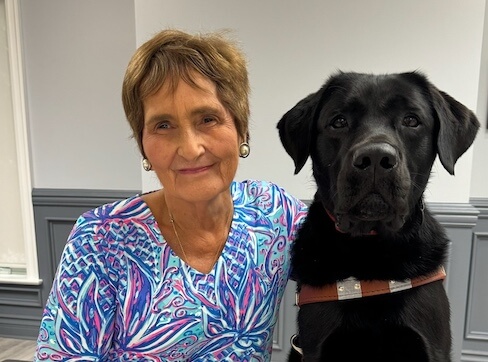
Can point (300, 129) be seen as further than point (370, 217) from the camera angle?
Yes

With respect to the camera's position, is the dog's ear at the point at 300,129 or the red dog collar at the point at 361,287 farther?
the dog's ear at the point at 300,129

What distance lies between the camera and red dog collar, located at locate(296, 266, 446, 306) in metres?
0.83

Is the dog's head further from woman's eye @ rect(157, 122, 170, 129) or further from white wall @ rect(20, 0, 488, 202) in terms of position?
white wall @ rect(20, 0, 488, 202)

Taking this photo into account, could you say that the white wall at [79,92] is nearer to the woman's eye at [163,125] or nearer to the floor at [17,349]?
the floor at [17,349]

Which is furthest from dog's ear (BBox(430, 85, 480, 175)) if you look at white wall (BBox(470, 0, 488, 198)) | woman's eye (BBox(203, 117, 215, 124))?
white wall (BBox(470, 0, 488, 198))

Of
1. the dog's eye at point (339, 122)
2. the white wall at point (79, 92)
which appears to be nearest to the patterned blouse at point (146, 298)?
the dog's eye at point (339, 122)

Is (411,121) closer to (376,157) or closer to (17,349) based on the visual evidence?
(376,157)

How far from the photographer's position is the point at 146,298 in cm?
89

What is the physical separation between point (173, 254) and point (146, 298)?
11 cm

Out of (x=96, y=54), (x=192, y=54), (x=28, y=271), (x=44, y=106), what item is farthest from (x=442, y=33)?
(x=28, y=271)

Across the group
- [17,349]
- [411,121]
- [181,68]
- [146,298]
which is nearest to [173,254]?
[146,298]

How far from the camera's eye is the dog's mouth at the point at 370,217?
2.56ft

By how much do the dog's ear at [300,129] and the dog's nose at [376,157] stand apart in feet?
0.72

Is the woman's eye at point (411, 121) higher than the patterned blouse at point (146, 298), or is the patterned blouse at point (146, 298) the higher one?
the woman's eye at point (411, 121)
